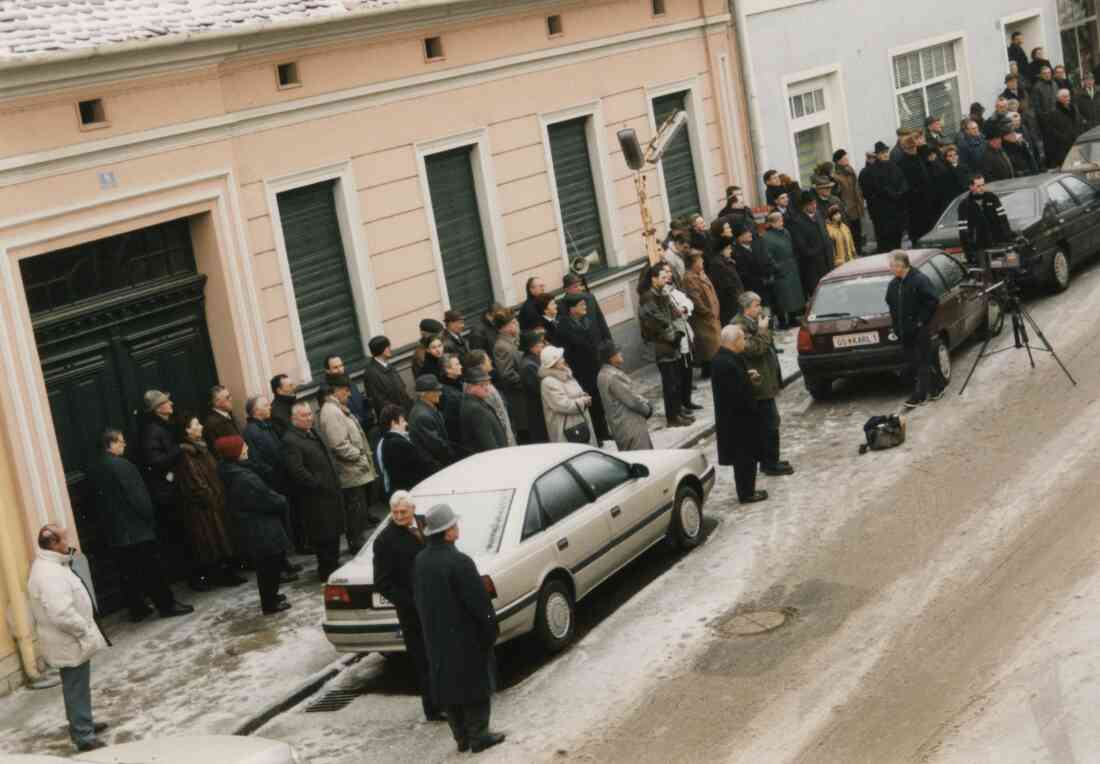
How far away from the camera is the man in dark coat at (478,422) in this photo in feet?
57.1

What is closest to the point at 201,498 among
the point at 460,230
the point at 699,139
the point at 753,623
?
the point at 753,623

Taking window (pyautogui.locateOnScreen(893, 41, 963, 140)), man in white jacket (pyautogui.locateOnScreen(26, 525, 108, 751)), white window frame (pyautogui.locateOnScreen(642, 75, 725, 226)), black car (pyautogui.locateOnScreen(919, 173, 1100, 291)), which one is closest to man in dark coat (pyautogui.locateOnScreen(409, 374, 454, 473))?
man in white jacket (pyautogui.locateOnScreen(26, 525, 108, 751))

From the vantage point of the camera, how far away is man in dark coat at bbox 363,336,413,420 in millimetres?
18719

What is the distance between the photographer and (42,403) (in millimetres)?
15898

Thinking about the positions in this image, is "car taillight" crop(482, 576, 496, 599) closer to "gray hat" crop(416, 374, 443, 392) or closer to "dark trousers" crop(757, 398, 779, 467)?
"gray hat" crop(416, 374, 443, 392)

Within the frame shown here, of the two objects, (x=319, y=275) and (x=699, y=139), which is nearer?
(x=319, y=275)

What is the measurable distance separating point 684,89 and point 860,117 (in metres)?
5.60

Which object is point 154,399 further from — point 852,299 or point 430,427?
point 852,299

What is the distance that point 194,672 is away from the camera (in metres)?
15.0

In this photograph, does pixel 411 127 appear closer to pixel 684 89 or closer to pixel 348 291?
pixel 348 291

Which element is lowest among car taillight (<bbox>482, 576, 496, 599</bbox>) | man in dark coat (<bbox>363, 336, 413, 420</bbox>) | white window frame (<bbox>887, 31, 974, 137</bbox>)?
car taillight (<bbox>482, 576, 496, 599</bbox>)

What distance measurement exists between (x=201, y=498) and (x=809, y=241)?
440 inches

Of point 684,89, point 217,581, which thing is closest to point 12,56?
point 217,581

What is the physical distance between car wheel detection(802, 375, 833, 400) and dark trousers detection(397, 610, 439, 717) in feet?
28.9
